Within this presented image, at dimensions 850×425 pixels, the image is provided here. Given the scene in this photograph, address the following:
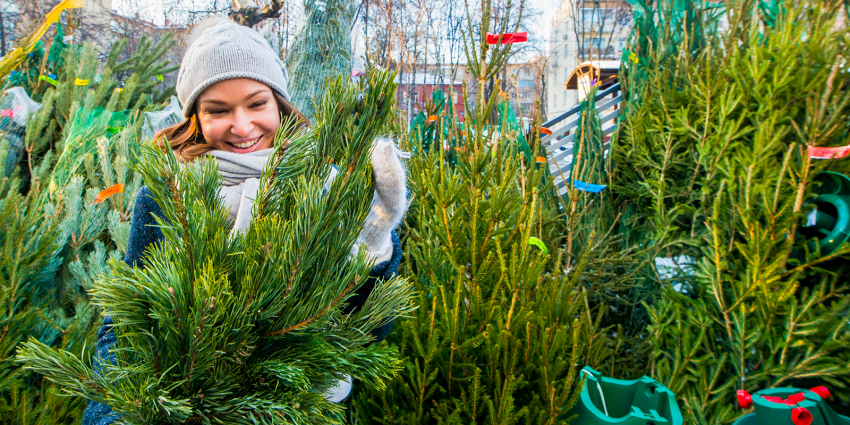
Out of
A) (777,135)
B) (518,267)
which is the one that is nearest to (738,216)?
(777,135)

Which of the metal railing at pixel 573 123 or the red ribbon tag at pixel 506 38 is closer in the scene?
the red ribbon tag at pixel 506 38

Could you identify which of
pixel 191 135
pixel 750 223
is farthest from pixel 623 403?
pixel 191 135

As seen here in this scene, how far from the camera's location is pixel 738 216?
2.12 metres

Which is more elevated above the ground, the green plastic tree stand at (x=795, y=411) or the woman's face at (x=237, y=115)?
the woman's face at (x=237, y=115)

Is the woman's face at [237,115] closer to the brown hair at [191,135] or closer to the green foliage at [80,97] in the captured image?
the brown hair at [191,135]

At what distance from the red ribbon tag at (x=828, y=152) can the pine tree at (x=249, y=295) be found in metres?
2.16

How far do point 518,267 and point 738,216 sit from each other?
1.47 meters

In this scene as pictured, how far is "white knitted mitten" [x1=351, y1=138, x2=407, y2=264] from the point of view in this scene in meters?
0.83

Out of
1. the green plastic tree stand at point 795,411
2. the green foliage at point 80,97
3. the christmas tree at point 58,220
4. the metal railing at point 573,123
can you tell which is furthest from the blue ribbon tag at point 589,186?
the green foliage at point 80,97

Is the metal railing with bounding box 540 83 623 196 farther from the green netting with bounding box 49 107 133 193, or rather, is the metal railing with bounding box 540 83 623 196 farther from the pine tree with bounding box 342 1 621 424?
the green netting with bounding box 49 107 133 193

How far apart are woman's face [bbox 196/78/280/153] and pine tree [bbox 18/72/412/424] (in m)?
0.72

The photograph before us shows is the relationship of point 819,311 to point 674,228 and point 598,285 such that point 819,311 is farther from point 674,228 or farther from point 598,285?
point 598,285

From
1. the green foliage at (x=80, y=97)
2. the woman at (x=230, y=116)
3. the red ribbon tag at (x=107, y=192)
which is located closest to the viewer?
the woman at (x=230, y=116)

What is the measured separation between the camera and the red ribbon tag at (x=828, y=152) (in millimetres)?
1889
